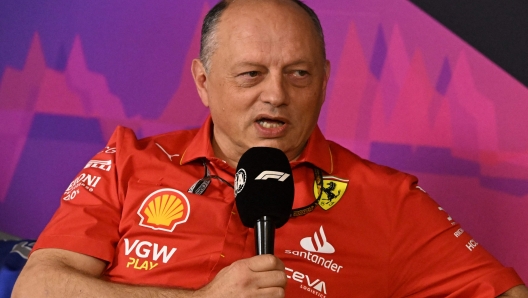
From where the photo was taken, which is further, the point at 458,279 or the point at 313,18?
the point at 313,18

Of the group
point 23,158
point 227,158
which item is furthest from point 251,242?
point 23,158

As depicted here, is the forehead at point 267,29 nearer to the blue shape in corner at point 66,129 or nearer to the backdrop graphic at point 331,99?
the backdrop graphic at point 331,99

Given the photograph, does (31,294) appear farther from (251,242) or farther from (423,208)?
(423,208)

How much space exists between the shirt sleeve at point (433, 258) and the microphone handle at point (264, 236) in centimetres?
67

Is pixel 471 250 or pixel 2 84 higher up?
pixel 2 84

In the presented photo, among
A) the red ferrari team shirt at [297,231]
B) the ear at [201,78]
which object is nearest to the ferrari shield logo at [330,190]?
the red ferrari team shirt at [297,231]

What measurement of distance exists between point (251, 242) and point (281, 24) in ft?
1.88

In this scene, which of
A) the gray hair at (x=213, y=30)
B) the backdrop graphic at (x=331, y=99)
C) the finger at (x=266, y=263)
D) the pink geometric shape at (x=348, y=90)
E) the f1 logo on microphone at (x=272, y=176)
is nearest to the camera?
the finger at (x=266, y=263)

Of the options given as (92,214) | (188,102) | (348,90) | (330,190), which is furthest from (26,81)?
(330,190)

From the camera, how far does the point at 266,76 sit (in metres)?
2.07

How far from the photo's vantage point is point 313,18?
221cm

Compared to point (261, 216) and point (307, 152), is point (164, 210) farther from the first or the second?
point (261, 216)

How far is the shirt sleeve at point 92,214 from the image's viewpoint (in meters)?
2.00

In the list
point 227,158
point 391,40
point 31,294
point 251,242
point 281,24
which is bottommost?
→ point 31,294
